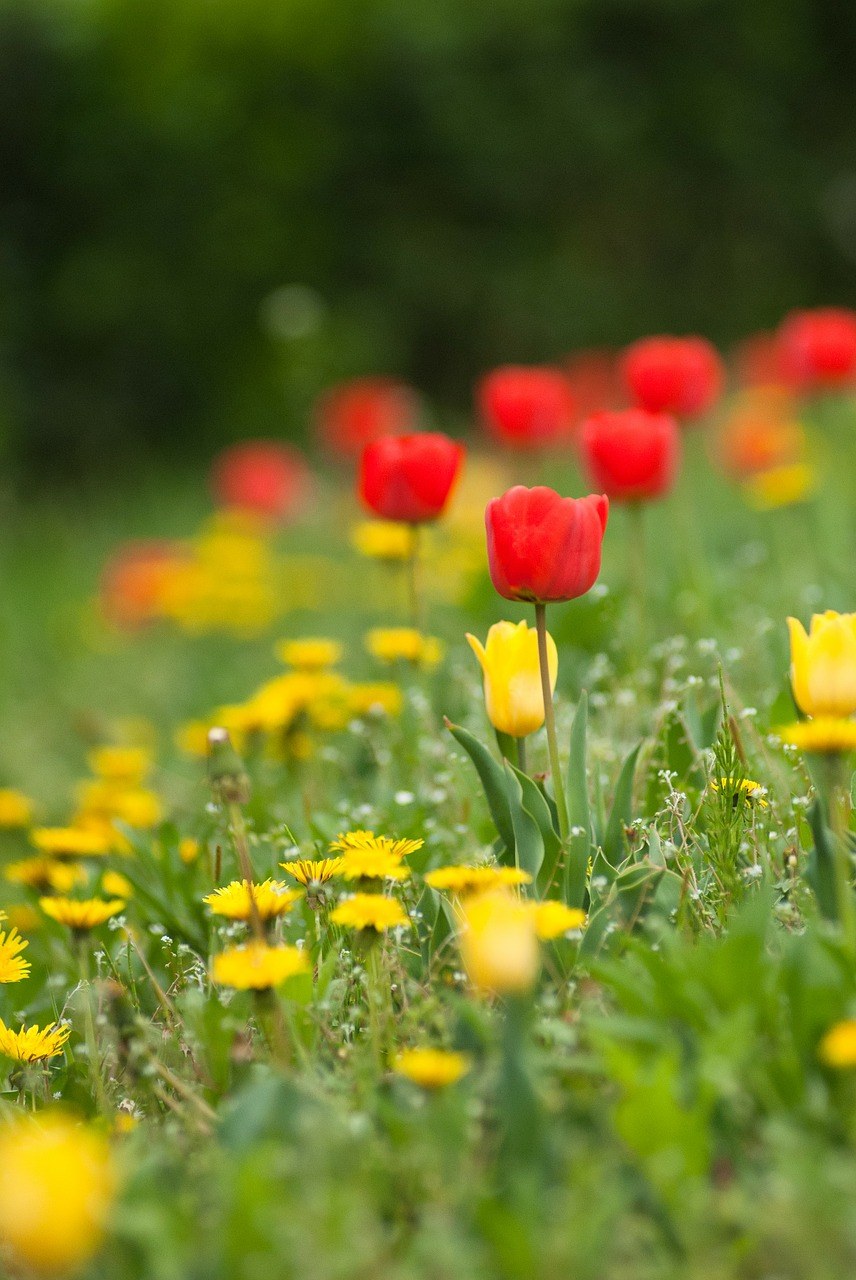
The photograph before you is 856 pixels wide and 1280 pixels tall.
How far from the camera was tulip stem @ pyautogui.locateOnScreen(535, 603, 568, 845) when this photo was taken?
138 cm

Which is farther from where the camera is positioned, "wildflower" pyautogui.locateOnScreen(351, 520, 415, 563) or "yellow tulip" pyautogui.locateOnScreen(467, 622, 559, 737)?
"wildflower" pyautogui.locateOnScreen(351, 520, 415, 563)

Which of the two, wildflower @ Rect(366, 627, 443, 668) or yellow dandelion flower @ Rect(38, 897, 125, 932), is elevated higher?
wildflower @ Rect(366, 627, 443, 668)

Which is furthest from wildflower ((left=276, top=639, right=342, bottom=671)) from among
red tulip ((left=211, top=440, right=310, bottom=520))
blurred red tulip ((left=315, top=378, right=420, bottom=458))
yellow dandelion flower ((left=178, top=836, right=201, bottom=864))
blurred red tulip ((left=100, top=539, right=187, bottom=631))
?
red tulip ((left=211, top=440, right=310, bottom=520))

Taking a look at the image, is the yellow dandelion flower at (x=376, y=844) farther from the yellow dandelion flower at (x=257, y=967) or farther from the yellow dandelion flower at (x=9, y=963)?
the yellow dandelion flower at (x=9, y=963)

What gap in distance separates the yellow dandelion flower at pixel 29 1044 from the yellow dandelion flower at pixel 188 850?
0.50 metres

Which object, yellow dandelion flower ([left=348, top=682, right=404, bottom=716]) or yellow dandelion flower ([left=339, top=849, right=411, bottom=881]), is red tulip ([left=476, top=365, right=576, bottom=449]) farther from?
yellow dandelion flower ([left=339, top=849, right=411, bottom=881])

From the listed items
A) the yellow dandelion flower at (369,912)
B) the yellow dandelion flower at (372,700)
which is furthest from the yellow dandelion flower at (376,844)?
the yellow dandelion flower at (372,700)

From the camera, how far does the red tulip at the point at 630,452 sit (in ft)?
6.69

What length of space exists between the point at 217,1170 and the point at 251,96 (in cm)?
767

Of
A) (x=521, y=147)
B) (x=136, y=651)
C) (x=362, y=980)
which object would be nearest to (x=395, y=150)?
(x=521, y=147)

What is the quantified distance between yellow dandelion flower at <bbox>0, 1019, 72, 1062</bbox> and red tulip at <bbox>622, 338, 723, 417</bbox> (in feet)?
5.48

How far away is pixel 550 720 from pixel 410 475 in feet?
1.64

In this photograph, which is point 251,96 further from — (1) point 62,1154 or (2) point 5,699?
(1) point 62,1154

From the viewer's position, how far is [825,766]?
49.1 inches
